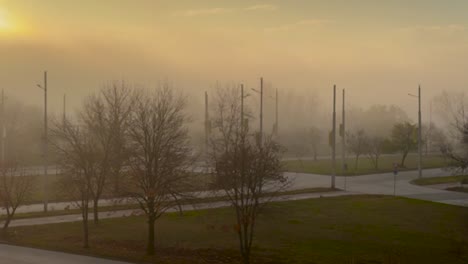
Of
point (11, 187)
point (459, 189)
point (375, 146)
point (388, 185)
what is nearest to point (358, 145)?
point (375, 146)

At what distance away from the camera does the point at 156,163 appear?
24.8 m

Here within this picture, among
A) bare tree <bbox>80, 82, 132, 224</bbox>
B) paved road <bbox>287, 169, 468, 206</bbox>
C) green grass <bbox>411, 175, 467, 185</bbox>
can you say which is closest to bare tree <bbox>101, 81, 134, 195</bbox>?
bare tree <bbox>80, 82, 132, 224</bbox>

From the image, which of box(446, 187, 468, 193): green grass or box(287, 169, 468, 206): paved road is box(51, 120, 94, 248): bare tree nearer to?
box(287, 169, 468, 206): paved road

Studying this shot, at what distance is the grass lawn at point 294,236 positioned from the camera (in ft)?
79.8

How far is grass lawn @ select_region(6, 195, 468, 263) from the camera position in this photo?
79.8 ft

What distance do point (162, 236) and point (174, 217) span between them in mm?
6063

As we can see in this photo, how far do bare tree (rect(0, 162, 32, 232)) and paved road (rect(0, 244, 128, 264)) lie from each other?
4.64 m

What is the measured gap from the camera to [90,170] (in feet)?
92.7

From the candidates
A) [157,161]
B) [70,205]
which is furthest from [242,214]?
[70,205]

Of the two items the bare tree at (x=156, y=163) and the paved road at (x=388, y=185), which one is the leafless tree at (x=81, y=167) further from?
the paved road at (x=388, y=185)

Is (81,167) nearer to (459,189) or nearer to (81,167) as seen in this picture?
(81,167)

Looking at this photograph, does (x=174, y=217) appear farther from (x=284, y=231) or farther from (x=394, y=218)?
(x=394, y=218)

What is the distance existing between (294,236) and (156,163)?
8.58 metres

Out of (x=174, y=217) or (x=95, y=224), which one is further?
(x=174, y=217)
